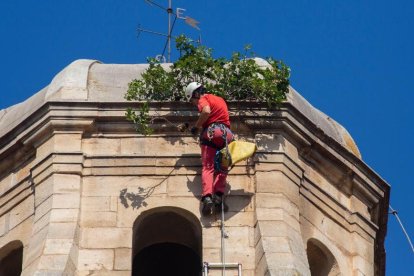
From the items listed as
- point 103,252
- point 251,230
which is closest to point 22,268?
point 103,252

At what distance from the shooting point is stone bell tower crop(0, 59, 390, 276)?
114ft

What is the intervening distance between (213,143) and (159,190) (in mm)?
1066

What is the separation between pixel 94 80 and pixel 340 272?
186 inches

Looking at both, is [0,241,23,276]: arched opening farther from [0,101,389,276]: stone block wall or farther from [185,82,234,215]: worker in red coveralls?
[185,82,234,215]: worker in red coveralls

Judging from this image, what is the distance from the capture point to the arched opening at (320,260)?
1427 inches

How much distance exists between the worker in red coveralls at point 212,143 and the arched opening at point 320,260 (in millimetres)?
1856

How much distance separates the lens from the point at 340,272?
119ft

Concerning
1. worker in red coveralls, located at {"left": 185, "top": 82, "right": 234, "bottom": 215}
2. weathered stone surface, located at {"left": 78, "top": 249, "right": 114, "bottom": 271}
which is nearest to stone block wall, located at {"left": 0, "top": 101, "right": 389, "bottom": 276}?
weathered stone surface, located at {"left": 78, "top": 249, "right": 114, "bottom": 271}

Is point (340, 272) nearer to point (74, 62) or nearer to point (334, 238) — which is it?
point (334, 238)

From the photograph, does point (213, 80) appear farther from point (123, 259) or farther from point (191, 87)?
point (123, 259)

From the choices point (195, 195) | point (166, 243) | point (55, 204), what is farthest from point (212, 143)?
point (166, 243)

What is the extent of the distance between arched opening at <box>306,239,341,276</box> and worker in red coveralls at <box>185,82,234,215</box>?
186 centimetres

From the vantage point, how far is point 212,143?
35.3 m

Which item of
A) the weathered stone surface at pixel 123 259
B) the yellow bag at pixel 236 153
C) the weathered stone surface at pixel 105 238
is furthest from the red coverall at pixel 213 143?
the weathered stone surface at pixel 123 259
